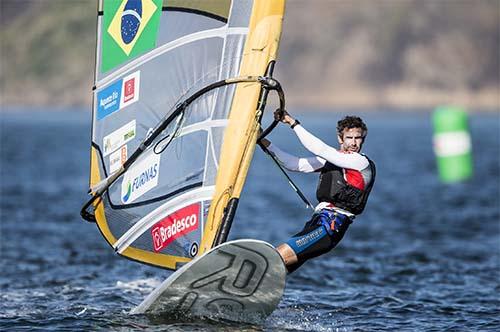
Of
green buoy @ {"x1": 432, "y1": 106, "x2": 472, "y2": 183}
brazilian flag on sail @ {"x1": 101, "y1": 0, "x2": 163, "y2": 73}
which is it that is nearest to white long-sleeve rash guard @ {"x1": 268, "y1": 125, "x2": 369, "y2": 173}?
brazilian flag on sail @ {"x1": 101, "y1": 0, "x2": 163, "y2": 73}

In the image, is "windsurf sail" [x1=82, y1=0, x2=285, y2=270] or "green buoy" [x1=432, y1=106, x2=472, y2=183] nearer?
"windsurf sail" [x1=82, y1=0, x2=285, y2=270]

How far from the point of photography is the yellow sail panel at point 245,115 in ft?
31.9

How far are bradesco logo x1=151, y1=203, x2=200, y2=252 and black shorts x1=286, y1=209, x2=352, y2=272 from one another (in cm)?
97

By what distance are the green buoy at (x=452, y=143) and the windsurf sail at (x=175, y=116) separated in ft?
72.4

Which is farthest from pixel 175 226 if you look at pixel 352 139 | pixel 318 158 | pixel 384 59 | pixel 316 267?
pixel 384 59

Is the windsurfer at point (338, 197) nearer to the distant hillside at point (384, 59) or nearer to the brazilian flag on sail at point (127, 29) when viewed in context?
the brazilian flag on sail at point (127, 29)

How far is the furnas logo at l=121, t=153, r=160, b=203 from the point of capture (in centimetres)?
1052

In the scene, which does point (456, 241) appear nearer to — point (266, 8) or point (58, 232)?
point (58, 232)

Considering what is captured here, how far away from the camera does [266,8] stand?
383 inches

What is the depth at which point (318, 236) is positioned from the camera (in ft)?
32.2

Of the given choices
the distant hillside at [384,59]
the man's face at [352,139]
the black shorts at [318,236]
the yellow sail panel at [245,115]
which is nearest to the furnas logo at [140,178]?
the yellow sail panel at [245,115]

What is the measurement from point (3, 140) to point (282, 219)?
155 feet

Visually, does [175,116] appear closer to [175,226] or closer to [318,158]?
[175,226]

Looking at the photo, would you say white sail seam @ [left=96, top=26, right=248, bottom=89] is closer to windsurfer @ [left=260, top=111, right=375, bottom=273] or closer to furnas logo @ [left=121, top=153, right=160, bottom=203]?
furnas logo @ [left=121, top=153, right=160, bottom=203]
